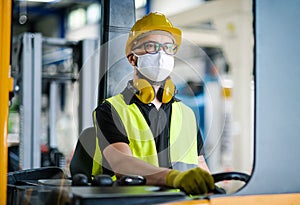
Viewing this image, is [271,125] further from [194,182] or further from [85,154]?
[85,154]

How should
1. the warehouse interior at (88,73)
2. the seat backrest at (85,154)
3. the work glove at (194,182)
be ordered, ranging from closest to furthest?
the work glove at (194,182)
the seat backrest at (85,154)
the warehouse interior at (88,73)

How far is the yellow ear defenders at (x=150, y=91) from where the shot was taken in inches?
111

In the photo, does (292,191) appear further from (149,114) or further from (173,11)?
(173,11)

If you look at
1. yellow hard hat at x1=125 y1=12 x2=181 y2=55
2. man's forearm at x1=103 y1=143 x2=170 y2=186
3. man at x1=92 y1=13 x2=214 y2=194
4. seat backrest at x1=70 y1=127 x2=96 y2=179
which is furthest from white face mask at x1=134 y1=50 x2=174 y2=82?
seat backrest at x1=70 y1=127 x2=96 y2=179

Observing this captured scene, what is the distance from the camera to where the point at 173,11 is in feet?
35.2

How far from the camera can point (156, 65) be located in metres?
2.76

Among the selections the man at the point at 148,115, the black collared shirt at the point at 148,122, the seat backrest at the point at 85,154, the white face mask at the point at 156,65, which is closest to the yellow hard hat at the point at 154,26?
the man at the point at 148,115

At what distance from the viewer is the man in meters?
2.76

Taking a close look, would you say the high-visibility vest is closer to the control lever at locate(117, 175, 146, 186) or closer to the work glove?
the control lever at locate(117, 175, 146, 186)

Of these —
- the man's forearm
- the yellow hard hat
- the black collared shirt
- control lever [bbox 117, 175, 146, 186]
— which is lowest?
control lever [bbox 117, 175, 146, 186]

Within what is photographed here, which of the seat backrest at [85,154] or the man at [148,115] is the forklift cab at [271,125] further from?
the seat backrest at [85,154]

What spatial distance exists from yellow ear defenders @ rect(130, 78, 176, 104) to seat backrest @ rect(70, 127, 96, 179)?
1.20ft

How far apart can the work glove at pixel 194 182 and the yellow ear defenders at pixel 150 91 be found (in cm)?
73

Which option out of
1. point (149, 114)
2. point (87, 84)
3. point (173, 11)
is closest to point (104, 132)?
point (149, 114)
